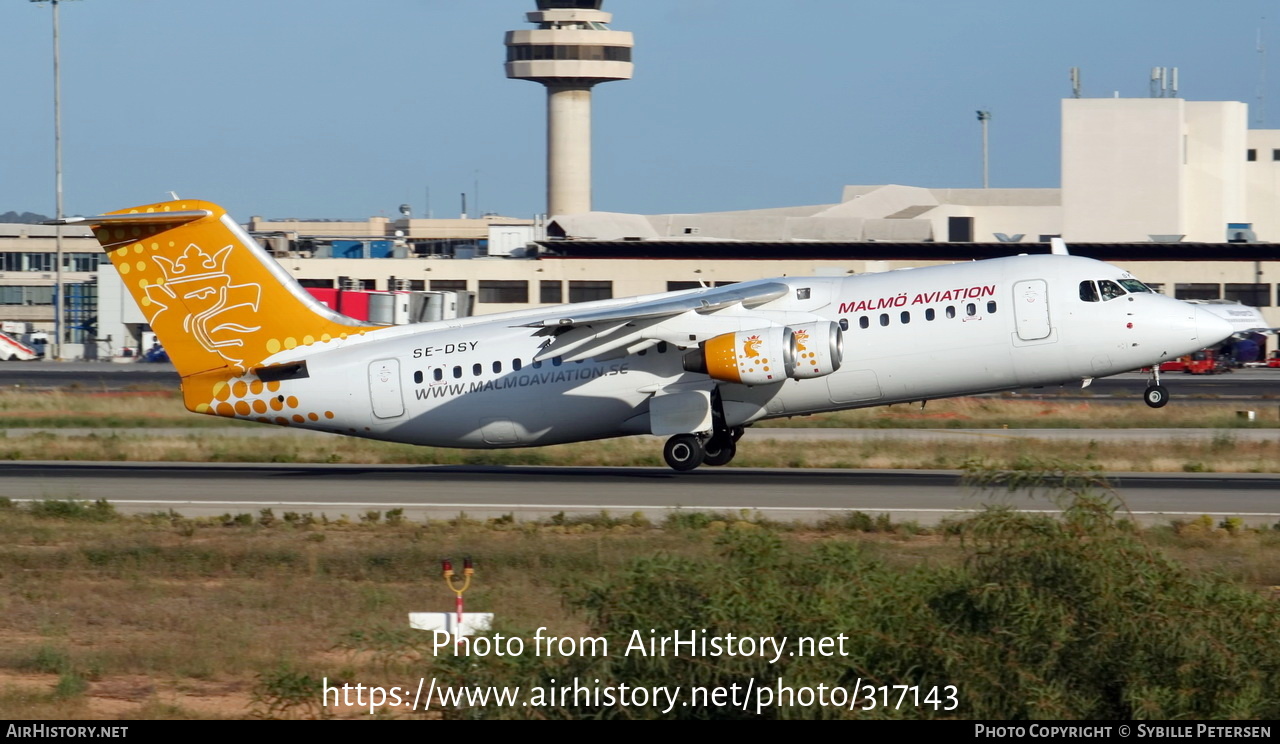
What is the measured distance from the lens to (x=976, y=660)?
870 centimetres

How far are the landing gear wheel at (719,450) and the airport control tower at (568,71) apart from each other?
89062 mm

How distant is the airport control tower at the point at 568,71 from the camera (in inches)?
4540

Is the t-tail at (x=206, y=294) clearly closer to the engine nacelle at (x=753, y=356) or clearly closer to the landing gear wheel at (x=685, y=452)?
the landing gear wheel at (x=685, y=452)

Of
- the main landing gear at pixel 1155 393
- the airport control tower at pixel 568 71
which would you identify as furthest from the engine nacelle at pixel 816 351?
the airport control tower at pixel 568 71

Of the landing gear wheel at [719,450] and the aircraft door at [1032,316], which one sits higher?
the aircraft door at [1032,316]

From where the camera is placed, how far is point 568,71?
117 meters

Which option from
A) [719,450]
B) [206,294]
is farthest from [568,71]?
[206,294]

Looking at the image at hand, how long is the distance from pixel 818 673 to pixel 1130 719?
1910 mm

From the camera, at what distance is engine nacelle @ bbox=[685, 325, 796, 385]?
2380 cm

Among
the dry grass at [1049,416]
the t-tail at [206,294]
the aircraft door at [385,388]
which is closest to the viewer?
the t-tail at [206,294]

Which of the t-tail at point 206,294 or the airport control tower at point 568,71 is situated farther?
the airport control tower at point 568,71

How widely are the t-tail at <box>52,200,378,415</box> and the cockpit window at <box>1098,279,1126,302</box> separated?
1435 centimetres

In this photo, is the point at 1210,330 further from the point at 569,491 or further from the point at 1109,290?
the point at 569,491

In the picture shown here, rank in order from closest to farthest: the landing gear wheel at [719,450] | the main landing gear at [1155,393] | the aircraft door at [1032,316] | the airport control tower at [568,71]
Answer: the aircraft door at [1032,316] < the main landing gear at [1155,393] < the landing gear wheel at [719,450] < the airport control tower at [568,71]
